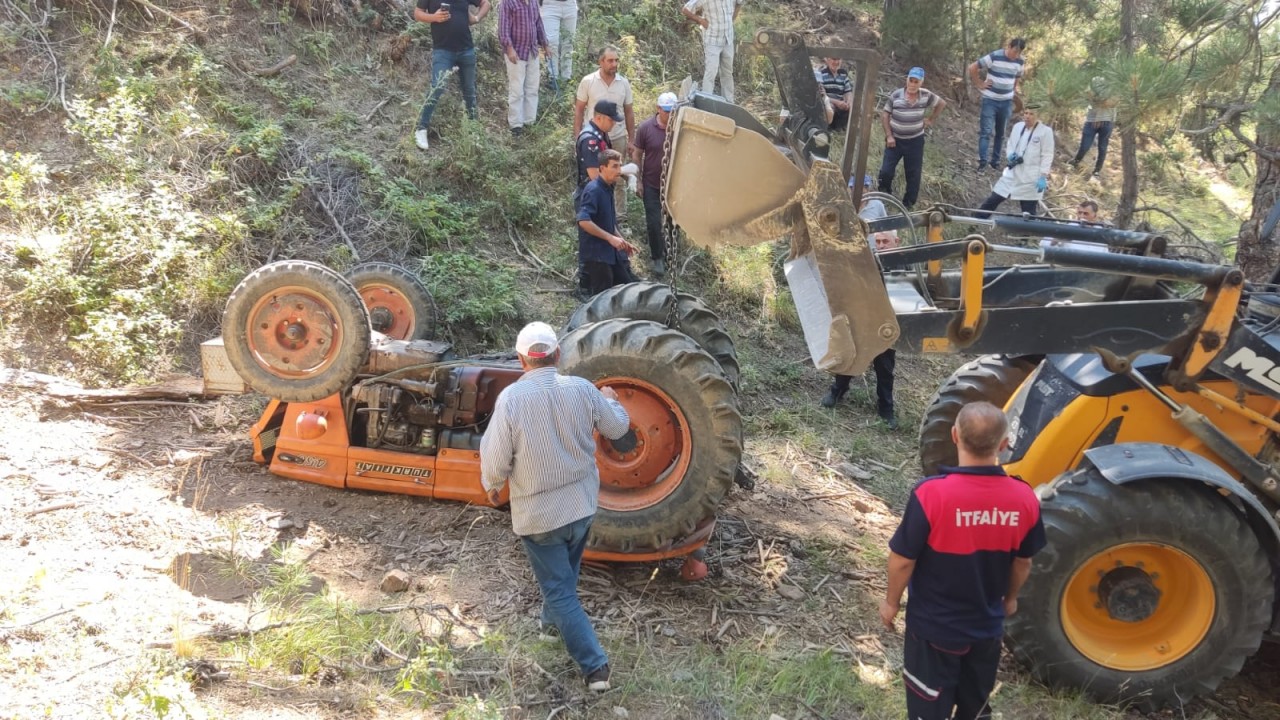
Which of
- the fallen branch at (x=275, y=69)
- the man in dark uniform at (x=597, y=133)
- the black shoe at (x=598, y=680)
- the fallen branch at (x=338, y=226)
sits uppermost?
the fallen branch at (x=275, y=69)

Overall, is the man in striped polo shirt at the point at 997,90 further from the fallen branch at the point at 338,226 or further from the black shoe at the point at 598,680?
the black shoe at the point at 598,680

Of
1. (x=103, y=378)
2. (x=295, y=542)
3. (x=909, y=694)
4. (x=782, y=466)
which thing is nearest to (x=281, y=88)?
(x=103, y=378)

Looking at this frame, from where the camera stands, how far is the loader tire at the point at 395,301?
6.16 meters

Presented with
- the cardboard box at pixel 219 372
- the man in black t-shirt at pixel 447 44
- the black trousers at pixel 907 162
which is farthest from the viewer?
the black trousers at pixel 907 162

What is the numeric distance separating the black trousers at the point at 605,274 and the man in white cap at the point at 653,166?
1140 mm

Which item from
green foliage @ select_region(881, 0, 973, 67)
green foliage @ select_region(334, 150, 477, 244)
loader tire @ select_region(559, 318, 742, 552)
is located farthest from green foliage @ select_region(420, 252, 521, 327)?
green foliage @ select_region(881, 0, 973, 67)

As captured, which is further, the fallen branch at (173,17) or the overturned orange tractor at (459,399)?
the fallen branch at (173,17)

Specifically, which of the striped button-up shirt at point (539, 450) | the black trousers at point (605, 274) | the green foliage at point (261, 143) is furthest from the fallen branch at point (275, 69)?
the striped button-up shirt at point (539, 450)

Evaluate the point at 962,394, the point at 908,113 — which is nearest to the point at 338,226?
the point at 962,394

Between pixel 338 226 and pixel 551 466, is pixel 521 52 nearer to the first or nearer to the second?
pixel 338 226

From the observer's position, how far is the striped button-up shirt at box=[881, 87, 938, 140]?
1084 cm

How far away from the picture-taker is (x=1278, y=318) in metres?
4.39

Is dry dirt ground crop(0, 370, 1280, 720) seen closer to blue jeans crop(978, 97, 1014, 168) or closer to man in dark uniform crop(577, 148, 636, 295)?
man in dark uniform crop(577, 148, 636, 295)

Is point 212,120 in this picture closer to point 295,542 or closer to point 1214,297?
point 295,542
